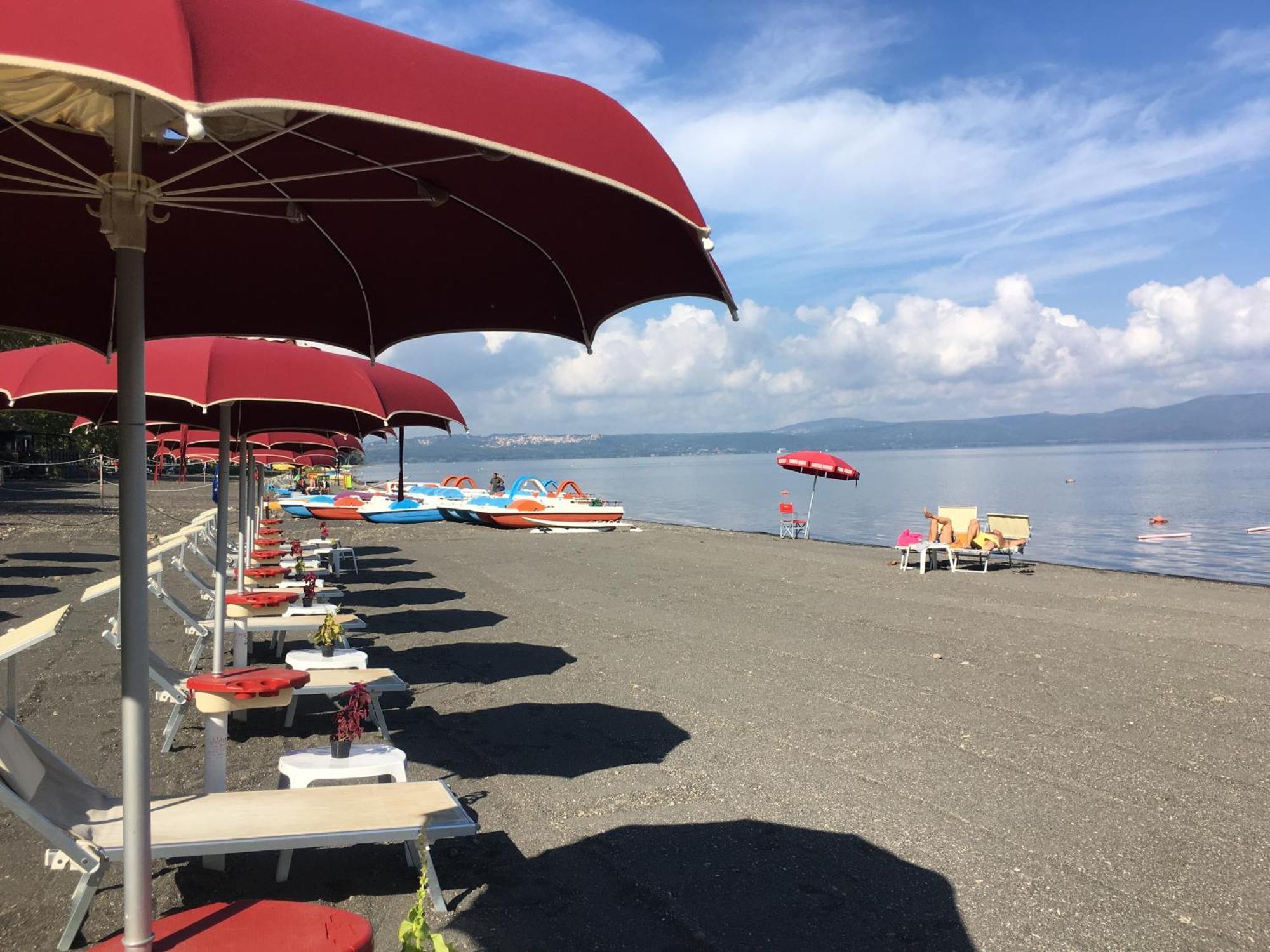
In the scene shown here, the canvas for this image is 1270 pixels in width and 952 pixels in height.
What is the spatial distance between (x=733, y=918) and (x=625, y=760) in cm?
202

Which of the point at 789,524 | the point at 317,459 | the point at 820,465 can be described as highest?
the point at 317,459

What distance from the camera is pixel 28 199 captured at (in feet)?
10.1

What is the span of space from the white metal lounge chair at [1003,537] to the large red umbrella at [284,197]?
50.5 ft

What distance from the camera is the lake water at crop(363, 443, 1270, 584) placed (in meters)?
27.0

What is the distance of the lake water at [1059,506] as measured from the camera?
27.0m

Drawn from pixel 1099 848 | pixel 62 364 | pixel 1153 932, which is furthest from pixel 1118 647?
pixel 62 364

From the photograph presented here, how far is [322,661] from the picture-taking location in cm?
640

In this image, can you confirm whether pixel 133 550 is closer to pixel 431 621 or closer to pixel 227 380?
pixel 227 380

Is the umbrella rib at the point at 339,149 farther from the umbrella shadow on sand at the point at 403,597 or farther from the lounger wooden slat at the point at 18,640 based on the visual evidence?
the umbrella shadow on sand at the point at 403,597

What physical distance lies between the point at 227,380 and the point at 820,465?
2015 centimetres

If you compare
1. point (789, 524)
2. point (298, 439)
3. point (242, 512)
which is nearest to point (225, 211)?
point (242, 512)

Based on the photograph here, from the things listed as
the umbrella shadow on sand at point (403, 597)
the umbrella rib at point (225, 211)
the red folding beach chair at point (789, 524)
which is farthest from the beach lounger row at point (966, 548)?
the umbrella rib at point (225, 211)

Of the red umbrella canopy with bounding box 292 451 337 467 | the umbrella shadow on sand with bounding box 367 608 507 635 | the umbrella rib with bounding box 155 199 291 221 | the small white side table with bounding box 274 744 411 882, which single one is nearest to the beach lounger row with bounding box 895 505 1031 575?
the umbrella shadow on sand with bounding box 367 608 507 635

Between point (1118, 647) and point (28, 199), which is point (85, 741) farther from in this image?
point (1118, 647)
